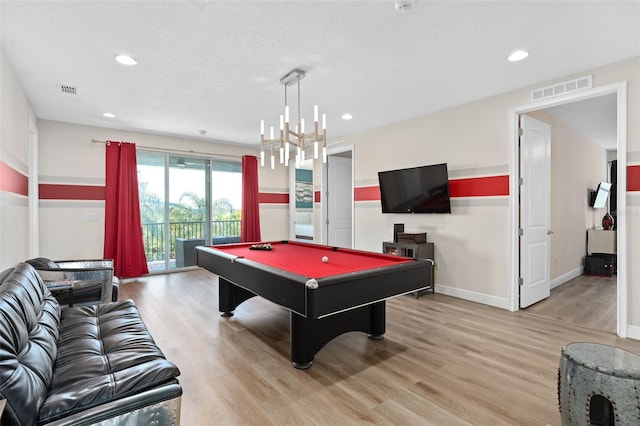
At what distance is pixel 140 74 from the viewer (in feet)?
10.7

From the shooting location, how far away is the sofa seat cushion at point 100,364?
4.19 feet

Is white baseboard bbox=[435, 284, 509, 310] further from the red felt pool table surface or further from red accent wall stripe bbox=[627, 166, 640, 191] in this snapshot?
the red felt pool table surface

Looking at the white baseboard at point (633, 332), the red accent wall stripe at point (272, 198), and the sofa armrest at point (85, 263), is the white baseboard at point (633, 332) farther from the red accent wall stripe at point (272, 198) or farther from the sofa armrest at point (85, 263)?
the red accent wall stripe at point (272, 198)

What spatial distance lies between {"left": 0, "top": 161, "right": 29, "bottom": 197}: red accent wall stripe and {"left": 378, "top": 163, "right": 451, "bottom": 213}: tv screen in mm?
4490

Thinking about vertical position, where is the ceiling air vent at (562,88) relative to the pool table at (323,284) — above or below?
above

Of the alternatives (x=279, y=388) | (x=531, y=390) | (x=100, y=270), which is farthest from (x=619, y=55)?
(x=100, y=270)

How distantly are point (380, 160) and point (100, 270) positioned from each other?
4.29 metres

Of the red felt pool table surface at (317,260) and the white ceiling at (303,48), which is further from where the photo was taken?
the red felt pool table surface at (317,260)

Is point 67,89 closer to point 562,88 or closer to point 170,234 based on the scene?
point 170,234

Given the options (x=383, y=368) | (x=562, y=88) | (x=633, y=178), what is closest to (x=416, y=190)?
(x=562, y=88)

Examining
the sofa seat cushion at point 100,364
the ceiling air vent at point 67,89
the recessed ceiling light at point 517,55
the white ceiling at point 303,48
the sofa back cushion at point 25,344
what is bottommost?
the sofa seat cushion at point 100,364

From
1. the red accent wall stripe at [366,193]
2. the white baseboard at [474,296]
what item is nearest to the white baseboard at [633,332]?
the white baseboard at [474,296]

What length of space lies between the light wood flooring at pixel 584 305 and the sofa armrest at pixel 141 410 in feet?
13.1

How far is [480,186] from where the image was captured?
13.5ft
